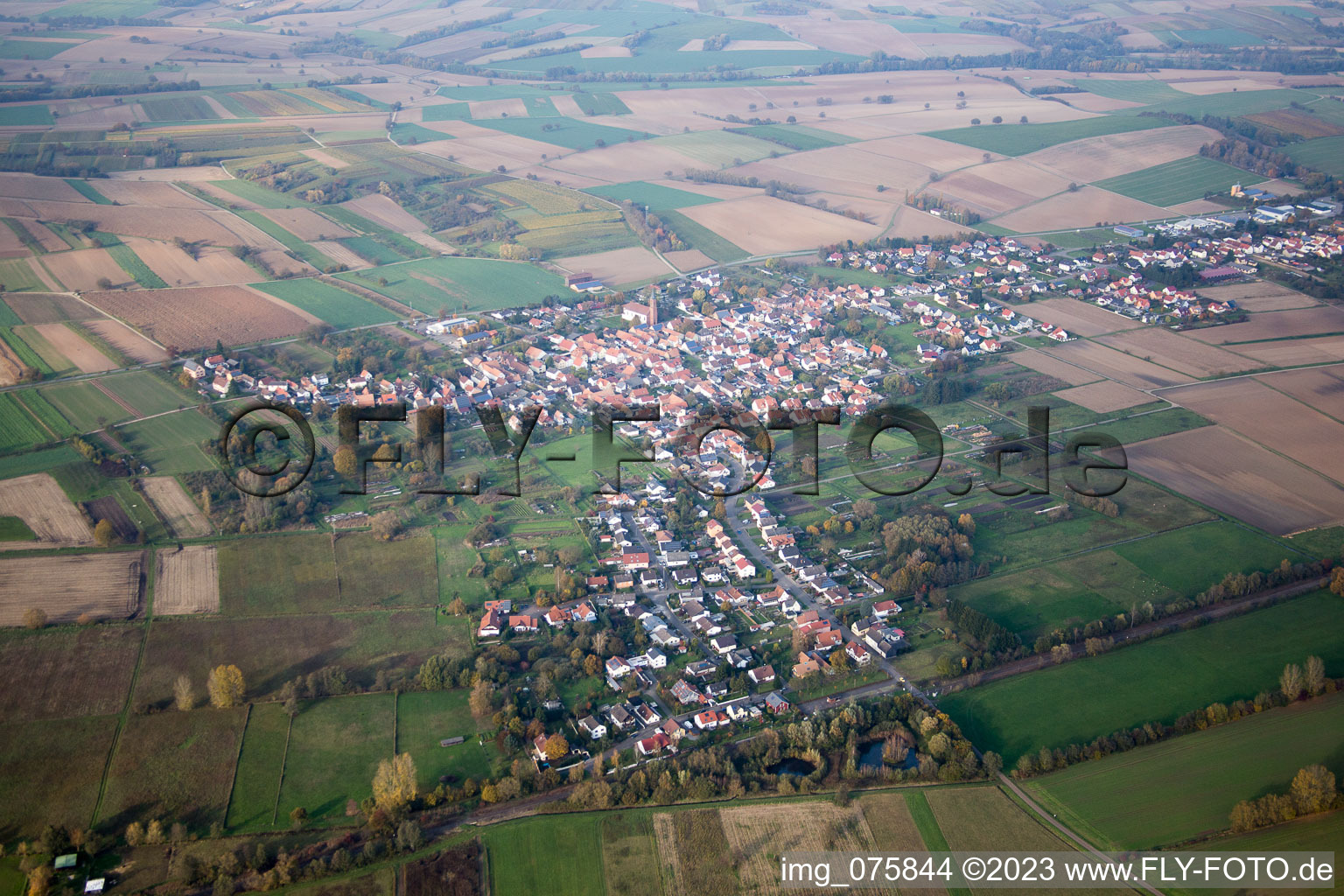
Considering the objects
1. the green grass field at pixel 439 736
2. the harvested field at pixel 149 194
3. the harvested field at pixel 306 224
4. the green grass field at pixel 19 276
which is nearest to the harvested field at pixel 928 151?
the harvested field at pixel 306 224

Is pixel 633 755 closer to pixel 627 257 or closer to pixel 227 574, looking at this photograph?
pixel 227 574

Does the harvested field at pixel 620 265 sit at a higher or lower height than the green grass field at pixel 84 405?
higher

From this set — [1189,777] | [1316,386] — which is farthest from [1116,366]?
[1189,777]

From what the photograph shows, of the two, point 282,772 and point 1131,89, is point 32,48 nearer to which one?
point 282,772

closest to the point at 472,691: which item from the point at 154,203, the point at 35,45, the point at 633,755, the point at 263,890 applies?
the point at 633,755

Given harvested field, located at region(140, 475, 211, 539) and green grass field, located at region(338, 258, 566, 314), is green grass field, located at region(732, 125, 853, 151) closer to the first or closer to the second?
green grass field, located at region(338, 258, 566, 314)

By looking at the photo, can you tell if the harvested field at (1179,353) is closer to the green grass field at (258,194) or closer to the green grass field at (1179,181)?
the green grass field at (1179,181)
